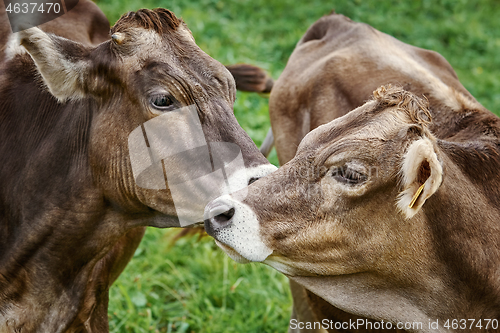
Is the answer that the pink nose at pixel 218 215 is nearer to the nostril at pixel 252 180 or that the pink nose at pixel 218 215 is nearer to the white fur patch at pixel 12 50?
the nostril at pixel 252 180

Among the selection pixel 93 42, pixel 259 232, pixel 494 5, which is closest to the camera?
pixel 259 232

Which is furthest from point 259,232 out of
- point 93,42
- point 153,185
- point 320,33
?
point 320,33

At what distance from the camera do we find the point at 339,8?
436 inches

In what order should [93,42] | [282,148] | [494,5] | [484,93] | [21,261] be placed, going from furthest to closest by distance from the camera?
[494,5], [484,93], [282,148], [93,42], [21,261]

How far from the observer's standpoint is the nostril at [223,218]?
2.82 meters

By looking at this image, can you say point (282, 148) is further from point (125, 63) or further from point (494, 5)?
point (494, 5)

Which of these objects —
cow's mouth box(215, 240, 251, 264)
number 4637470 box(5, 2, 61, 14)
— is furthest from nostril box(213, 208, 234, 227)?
number 4637470 box(5, 2, 61, 14)

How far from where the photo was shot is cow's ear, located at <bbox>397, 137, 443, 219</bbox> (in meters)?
2.66

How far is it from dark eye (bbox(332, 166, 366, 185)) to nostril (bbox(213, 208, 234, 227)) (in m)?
0.59

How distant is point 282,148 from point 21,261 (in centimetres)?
242

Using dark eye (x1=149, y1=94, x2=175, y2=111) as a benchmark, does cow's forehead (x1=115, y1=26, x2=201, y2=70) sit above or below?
above

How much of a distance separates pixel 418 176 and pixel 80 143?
6.25 feet

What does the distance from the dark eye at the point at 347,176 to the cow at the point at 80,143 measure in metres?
0.39

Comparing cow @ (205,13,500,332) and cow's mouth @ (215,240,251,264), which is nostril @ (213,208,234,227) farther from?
cow's mouth @ (215,240,251,264)
